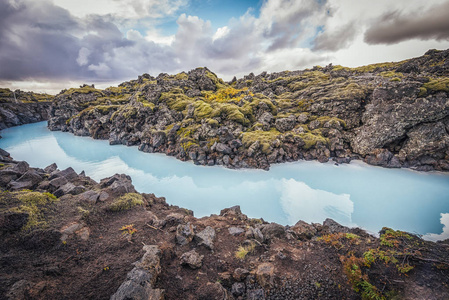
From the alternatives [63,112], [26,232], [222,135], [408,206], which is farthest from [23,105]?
[408,206]

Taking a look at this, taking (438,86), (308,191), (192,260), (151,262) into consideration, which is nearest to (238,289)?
(192,260)

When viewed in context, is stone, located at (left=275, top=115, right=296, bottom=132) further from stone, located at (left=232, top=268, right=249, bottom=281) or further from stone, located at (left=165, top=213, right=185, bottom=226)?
stone, located at (left=232, top=268, right=249, bottom=281)

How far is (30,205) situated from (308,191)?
69.5 ft

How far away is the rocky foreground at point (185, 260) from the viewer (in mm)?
4898

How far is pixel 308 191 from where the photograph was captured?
1836 cm

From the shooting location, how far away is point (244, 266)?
6.61 m

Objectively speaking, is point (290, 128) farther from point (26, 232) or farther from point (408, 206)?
point (26, 232)

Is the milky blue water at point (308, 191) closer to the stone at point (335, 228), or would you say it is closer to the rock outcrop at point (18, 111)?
the stone at point (335, 228)

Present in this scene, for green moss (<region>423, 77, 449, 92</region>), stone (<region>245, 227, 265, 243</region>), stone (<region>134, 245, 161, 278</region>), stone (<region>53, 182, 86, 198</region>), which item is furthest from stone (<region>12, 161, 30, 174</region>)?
green moss (<region>423, 77, 449, 92</region>)

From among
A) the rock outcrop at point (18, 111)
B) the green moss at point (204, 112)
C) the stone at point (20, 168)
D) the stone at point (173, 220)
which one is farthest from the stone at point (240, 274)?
the rock outcrop at point (18, 111)

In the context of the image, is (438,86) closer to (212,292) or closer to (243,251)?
(243,251)

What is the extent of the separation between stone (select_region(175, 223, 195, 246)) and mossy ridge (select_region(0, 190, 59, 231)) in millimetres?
5453

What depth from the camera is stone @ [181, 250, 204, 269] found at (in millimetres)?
6188

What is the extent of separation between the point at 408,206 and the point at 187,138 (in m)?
28.4
